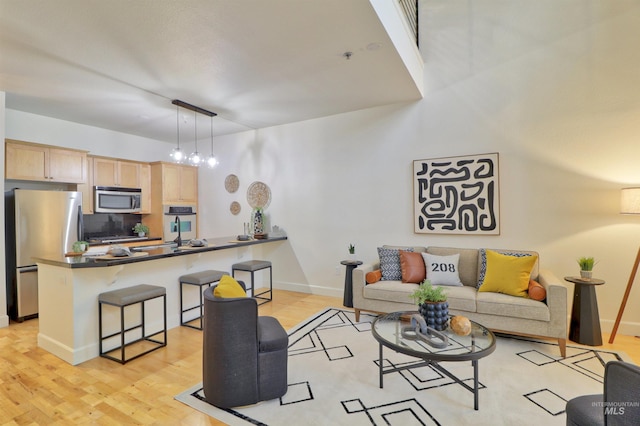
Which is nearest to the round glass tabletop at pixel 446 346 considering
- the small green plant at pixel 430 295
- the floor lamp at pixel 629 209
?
the small green plant at pixel 430 295

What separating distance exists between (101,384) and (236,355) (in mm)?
1304

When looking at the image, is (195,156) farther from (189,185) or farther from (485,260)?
(485,260)

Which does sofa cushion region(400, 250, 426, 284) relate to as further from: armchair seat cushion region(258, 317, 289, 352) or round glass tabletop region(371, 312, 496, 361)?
armchair seat cushion region(258, 317, 289, 352)

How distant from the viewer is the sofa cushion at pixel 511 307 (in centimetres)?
284

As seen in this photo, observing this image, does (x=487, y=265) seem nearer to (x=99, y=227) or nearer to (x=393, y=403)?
(x=393, y=403)

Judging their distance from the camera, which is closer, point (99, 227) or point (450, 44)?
point (450, 44)

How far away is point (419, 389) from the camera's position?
2283 mm

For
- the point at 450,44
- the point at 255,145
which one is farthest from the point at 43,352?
the point at 450,44

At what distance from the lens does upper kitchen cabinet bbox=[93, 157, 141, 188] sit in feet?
16.6

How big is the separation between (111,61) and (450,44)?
3.94m

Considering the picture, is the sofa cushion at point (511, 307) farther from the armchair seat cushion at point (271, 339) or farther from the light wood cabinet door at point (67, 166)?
the light wood cabinet door at point (67, 166)

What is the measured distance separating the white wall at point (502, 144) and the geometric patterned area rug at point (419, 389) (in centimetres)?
132

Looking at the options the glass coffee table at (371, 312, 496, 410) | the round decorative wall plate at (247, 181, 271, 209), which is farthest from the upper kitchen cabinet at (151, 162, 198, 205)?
the glass coffee table at (371, 312, 496, 410)

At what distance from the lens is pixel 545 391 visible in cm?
225
